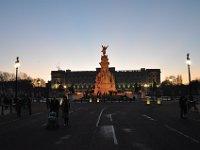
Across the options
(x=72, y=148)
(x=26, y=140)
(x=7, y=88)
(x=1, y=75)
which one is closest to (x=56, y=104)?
(x=26, y=140)

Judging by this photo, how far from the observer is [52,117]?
64.3ft

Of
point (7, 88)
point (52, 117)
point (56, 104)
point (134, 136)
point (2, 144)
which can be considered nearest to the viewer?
point (2, 144)

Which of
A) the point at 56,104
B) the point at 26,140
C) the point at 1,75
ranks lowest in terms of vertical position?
the point at 26,140

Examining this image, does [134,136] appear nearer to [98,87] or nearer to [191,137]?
[191,137]

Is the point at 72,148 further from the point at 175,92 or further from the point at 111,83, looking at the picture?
the point at 175,92

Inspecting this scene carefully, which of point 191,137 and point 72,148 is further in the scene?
point 191,137

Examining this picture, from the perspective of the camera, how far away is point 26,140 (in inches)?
571

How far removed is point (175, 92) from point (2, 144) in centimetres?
16390

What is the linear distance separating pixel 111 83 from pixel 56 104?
80623 mm

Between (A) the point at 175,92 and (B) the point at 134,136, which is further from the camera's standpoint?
(A) the point at 175,92

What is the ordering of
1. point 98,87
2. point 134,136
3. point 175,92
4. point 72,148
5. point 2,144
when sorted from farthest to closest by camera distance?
point 175,92 < point 98,87 < point 134,136 < point 2,144 < point 72,148

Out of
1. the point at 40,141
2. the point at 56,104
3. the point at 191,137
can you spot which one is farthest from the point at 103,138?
the point at 56,104

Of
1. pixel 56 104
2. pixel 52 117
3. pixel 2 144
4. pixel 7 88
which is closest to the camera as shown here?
pixel 2 144

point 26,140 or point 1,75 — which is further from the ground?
point 1,75
